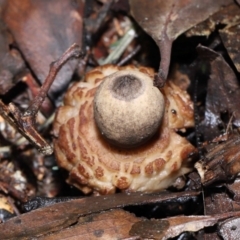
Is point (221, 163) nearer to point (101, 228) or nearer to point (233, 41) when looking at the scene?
point (101, 228)

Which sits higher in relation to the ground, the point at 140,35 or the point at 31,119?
the point at 31,119

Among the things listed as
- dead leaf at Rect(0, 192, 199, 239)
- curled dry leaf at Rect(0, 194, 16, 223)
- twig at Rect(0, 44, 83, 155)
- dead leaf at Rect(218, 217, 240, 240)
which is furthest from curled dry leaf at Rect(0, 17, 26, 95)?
dead leaf at Rect(218, 217, 240, 240)

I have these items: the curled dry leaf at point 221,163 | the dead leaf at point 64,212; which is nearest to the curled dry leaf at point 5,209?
the dead leaf at point 64,212

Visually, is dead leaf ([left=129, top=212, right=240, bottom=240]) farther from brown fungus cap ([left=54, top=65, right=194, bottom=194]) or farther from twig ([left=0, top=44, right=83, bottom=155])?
twig ([left=0, top=44, right=83, bottom=155])

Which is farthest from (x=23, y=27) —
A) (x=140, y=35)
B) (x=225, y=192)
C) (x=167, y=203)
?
(x=225, y=192)

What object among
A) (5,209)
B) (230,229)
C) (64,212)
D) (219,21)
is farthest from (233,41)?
(5,209)

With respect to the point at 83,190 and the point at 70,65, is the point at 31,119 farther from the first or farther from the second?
the point at 70,65

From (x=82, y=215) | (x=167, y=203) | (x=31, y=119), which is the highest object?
(x=31, y=119)
